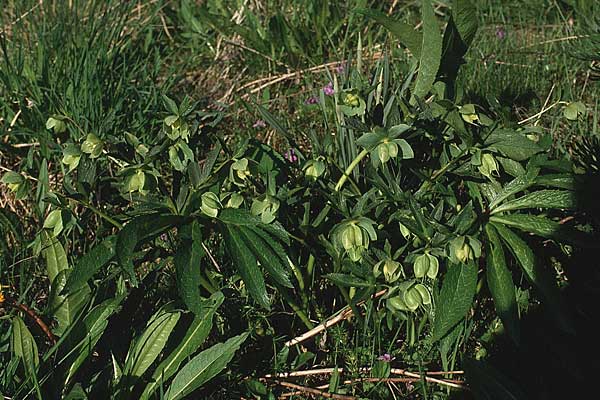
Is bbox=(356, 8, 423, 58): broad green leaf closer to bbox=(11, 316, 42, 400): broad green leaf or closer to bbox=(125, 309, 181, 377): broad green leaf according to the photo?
bbox=(125, 309, 181, 377): broad green leaf

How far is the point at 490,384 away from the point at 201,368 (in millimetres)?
624

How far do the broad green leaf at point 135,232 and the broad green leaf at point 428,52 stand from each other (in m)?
0.62

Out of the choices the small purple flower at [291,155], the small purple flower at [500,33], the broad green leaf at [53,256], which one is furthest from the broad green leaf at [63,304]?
the small purple flower at [500,33]

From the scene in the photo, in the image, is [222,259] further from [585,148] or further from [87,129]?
[585,148]

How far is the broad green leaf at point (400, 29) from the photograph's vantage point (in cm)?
194

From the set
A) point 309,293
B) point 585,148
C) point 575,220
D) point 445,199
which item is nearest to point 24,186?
point 309,293

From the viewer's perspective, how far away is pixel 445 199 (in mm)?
1945

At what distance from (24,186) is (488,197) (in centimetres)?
104

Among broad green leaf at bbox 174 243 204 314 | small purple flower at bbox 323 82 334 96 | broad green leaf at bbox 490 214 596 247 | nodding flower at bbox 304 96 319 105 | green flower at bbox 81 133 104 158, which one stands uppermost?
green flower at bbox 81 133 104 158

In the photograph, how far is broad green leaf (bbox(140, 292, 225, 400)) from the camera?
189 centimetres

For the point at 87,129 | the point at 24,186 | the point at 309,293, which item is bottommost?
the point at 309,293

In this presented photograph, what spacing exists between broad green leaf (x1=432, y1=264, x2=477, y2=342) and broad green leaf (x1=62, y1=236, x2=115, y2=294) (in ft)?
2.22

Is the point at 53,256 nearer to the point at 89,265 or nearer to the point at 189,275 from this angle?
the point at 89,265

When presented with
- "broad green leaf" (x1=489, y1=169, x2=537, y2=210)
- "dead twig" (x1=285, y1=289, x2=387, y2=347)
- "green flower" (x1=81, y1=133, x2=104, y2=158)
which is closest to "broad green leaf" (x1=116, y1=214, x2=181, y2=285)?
"green flower" (x1=81, y1=133, x2=104, y2=158)
